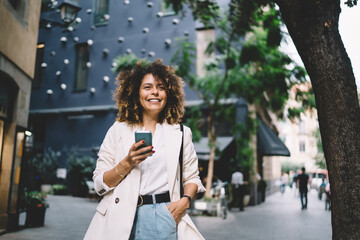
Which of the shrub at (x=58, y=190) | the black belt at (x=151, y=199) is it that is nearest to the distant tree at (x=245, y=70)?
the black belt at (x=151, y=199)

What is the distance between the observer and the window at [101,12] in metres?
19.2

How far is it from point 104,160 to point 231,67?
10.9 metres

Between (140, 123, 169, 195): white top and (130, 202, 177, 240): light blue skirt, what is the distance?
0.11 m

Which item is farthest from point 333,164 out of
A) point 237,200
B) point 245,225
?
point 237,200

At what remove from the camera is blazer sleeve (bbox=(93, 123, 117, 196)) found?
2159 mm

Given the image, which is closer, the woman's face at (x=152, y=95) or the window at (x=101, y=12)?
the woman's face at (x=152, y=95)

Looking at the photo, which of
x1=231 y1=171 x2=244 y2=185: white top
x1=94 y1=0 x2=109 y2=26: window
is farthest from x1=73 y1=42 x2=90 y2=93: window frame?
x1=231 y1=171 x2=244 y2=185: white top

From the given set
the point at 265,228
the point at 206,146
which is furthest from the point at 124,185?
the point at 206,146

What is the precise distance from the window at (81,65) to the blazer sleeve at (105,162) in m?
19.7

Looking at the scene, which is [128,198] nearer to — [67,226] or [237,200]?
[67,226]

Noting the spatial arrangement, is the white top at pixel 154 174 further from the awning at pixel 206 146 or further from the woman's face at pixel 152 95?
the awning at pixel 206 146

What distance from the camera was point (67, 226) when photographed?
933cm

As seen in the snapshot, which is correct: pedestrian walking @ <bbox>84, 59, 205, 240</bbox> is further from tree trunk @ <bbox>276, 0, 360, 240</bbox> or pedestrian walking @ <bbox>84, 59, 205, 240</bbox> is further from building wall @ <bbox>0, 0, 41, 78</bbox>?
building wall @ <bbox>0, 0, 41, 78</bbox>

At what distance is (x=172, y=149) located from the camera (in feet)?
7.52
